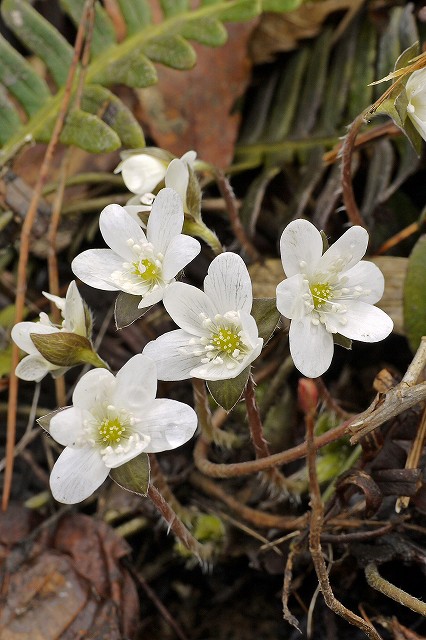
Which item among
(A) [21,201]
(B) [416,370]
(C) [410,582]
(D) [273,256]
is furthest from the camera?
(D) [273,256]

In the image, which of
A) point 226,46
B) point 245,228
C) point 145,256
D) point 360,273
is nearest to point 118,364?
point 245,228

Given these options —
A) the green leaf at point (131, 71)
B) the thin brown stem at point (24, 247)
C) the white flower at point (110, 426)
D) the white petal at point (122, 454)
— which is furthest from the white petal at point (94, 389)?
the green leaf at point (131, 71)

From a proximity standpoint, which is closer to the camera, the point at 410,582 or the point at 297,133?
the point at 410,582

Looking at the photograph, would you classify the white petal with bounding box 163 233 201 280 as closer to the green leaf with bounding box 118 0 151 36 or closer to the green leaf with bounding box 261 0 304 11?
the green leaf with bounding box 261 0 304 11

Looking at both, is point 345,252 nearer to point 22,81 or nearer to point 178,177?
point 178,177

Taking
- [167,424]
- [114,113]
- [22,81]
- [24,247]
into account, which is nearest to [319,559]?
[167,424]

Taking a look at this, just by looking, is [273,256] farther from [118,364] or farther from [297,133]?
[118,364]
